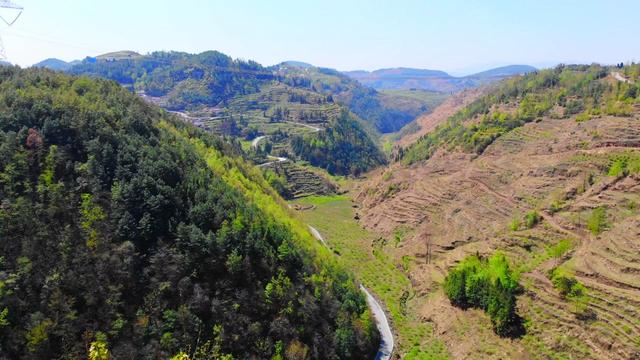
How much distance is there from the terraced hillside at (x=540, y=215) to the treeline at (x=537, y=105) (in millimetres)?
433

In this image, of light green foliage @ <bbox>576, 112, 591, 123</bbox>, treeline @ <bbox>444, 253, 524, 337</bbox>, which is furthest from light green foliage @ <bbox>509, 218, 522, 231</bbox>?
light green foliage @ <bbox>576, 112, 591, 123</bbox>

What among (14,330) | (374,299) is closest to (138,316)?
(14,330)

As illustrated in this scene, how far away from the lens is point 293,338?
44312mm

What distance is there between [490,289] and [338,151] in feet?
365

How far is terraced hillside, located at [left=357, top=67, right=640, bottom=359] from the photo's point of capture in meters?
43.4

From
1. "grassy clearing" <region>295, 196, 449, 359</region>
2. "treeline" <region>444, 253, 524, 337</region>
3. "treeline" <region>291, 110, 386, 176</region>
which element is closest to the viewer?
"treeline" <region>444, 253, 524, 337</region>

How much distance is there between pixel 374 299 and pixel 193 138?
52.7 metres

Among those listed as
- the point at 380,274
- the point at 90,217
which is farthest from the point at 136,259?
the point at 380,274

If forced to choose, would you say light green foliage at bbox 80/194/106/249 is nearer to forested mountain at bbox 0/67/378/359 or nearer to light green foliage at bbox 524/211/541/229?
forested mountain at bbox 0/67/378/359

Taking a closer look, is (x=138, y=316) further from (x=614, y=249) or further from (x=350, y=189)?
(x=350, y=189)

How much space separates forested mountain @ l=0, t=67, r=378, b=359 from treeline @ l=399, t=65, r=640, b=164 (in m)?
60.8

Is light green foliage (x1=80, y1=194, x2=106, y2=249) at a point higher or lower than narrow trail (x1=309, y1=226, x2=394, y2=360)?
higher

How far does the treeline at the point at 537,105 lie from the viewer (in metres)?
91.8

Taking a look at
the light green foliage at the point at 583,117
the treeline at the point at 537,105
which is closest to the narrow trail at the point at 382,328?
the treeline at the point at 537,105
